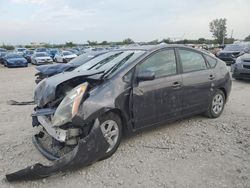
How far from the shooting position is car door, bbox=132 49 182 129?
4.71 metres

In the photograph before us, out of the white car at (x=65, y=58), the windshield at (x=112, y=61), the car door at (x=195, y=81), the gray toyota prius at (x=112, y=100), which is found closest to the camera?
the gray toyota prius at (x=112, y=100)

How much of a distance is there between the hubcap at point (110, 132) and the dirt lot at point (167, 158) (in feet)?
0.72

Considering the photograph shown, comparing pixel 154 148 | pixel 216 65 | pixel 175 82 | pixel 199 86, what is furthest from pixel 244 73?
pixel 154 148

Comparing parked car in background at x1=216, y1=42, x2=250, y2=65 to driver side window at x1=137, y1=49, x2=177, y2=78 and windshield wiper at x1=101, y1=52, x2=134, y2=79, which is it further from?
windshield wiper at x1=101, y1=52, x2=134, y2=79

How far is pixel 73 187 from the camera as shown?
3680 millimetres

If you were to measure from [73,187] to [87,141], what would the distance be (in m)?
0.58

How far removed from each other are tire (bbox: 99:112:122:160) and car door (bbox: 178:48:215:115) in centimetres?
154

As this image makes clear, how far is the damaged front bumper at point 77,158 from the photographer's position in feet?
12.3

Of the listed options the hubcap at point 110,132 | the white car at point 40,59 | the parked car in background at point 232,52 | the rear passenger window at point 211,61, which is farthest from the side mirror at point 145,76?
the white car at point 40,59

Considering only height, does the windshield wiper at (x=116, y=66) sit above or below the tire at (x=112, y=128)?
above

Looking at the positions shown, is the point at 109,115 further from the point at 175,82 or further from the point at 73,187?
the point at 175,82

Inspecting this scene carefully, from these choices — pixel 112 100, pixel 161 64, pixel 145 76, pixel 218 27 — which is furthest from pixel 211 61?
pixel 218 27

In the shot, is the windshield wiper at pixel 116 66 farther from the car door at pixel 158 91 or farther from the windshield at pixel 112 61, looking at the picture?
the car door at pixel 158 91

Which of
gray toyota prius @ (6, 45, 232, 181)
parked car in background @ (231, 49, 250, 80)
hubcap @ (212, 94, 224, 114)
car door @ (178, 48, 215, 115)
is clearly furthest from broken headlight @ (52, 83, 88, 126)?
parked car in background @ (231, 49, 250, 80)
